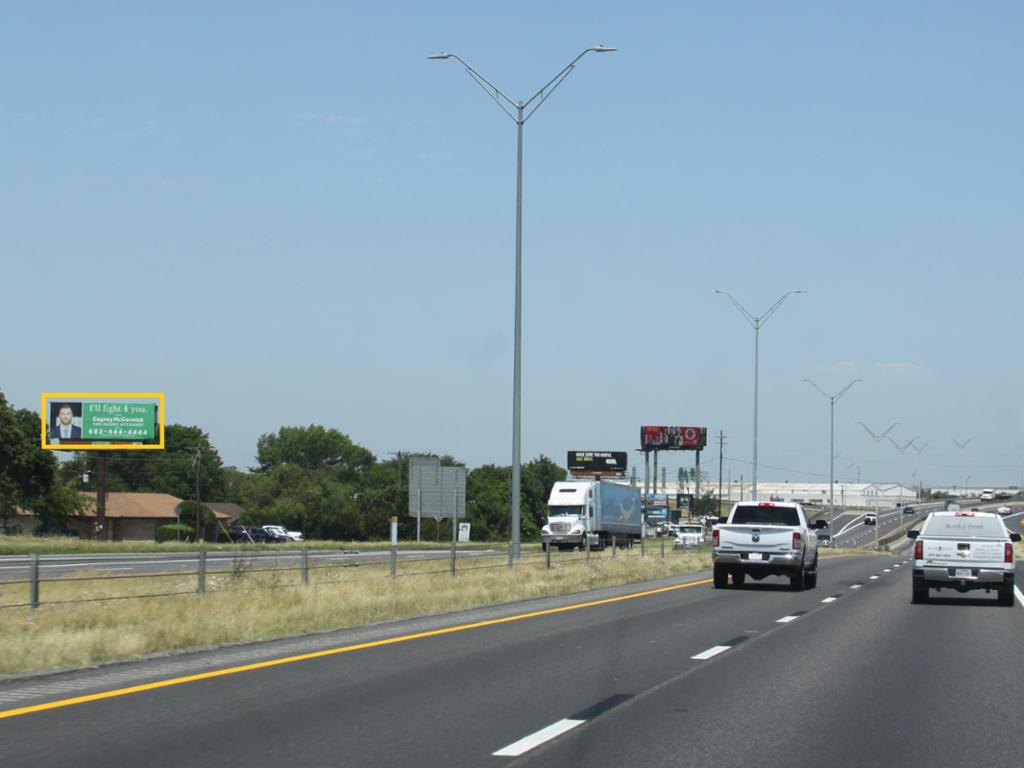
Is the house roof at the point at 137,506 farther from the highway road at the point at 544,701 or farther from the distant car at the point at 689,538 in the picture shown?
the highway road at the point at 544,701

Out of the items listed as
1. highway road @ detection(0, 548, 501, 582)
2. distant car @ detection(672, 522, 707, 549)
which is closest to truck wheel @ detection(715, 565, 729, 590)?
highway road @ detection(0, 548, 501, 582)

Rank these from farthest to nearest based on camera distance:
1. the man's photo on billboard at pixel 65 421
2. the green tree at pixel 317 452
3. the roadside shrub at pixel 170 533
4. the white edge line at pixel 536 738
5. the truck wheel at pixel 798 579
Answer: the green tree at pixel 317 452
the roadside shrub at pixel 170 533
the man's photo on billboard at pixel 65 421
the truck wheel at pixel 798 579
the white edge line at pixel 536 738

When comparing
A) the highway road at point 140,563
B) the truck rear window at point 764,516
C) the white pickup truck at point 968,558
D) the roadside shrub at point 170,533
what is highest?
the truck rear window at point 764,516

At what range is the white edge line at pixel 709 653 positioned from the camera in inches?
647

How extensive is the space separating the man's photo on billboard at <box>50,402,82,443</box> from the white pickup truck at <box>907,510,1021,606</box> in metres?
68.5

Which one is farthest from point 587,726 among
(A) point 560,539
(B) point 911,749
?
(A) point 560,539

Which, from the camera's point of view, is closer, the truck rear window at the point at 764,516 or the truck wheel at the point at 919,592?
the truck wheel at the point at 919,592

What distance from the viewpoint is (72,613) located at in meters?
20.7

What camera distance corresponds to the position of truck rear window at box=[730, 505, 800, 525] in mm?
33500

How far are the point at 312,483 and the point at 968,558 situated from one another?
437 feet

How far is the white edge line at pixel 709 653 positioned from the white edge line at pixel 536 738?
539 centimetres

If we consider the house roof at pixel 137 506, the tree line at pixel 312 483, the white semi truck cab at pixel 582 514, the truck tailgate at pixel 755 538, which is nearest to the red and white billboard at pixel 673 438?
the tree line at pixel 312 483

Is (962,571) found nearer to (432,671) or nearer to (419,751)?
(432,671)

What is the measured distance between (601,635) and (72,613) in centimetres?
786
